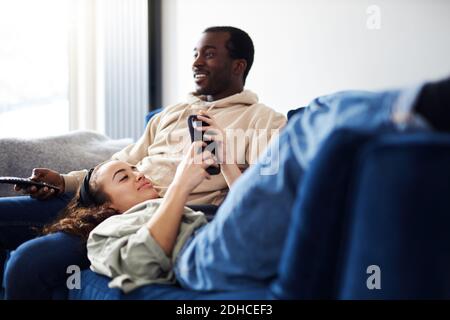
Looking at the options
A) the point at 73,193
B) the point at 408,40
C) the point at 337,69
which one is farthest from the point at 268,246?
the point at 337,69

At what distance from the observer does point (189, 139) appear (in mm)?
2131

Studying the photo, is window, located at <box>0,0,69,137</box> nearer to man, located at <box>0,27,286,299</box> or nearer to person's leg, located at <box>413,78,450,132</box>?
man, located at <box>0,27,286,299</box>

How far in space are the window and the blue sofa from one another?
304 centimetres

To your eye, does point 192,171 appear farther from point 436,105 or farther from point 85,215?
point 436,105

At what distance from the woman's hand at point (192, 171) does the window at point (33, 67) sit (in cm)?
248

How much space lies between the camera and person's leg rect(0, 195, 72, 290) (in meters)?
1.84

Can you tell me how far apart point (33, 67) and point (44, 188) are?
1.97 metres

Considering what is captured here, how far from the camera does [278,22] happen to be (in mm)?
2838

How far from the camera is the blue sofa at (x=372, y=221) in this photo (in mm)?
750

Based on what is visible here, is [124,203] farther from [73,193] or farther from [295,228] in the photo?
[295,228]

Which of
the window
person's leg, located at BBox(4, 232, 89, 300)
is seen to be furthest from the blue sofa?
the window

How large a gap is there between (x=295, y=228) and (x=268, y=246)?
137 mm

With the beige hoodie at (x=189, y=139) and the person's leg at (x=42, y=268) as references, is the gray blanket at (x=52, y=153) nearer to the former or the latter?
the beige hoodie at (x=189, y=139)

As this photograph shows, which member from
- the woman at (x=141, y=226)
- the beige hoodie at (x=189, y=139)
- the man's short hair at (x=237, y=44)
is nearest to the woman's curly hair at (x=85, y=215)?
the woman at (x=141, y=226)
